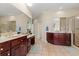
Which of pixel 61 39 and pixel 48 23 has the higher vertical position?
pixel 48 23

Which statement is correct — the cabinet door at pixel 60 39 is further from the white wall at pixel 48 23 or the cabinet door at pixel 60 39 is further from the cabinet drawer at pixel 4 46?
the cabinet drawer at pixel 4 46

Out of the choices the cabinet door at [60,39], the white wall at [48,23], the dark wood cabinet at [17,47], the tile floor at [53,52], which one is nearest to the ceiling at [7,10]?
the dark wood cabinet at [17,47]

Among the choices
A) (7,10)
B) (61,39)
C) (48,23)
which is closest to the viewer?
(7,10)

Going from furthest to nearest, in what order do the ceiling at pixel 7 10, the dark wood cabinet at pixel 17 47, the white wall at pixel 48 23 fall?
the white wall at pixel 48 23, the ceiling at pixel 7 10, the dark wood cabinet at pixel 17 47

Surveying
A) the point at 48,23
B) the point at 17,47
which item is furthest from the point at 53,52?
the point at 48,23

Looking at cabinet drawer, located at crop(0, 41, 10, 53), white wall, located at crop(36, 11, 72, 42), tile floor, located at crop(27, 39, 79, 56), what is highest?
white wall, located at crop(36, 11, 72, 42)

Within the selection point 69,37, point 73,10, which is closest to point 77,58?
point 69,37

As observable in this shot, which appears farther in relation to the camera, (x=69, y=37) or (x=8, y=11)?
(x=69, y=37)

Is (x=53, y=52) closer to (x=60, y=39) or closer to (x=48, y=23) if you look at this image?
(x=60, y=39)

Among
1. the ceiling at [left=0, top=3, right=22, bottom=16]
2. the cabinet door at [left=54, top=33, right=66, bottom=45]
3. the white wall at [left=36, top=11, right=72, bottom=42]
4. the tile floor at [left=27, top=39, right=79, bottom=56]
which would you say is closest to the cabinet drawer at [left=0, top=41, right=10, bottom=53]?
the ceiling at [left=0, top=3, right=22, bottom=16]

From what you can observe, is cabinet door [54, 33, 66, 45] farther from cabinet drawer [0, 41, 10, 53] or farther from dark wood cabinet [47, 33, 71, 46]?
cabinet drawer [0, 41, 10, 53]

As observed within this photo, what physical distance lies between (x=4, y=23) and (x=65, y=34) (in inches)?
182

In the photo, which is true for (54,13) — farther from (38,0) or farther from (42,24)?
(38,0)

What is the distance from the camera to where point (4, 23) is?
411 cm
